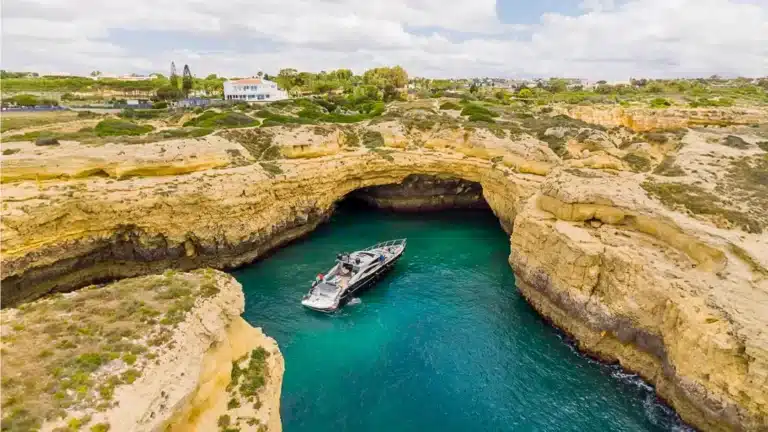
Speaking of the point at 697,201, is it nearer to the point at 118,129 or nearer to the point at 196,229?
the point at 196,229

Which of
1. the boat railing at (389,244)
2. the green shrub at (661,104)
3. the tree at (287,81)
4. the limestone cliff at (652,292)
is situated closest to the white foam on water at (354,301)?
the boat railing at (389,244)

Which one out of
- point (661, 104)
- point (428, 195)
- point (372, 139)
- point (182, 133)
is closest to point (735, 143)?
point (428, 195)

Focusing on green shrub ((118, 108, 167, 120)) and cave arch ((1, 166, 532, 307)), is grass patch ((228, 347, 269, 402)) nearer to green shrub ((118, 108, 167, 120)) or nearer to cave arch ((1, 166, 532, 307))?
cave arch ((1, 166, 532, 307))

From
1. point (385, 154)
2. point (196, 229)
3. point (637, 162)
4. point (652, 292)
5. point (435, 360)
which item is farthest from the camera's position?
point (385, 154)

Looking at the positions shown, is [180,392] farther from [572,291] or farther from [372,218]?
[372,218]

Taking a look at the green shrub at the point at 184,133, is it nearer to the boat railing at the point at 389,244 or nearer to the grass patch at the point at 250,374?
the boat railing at the point at 389,244

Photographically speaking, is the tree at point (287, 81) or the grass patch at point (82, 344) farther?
the tree at point (287, 81)
